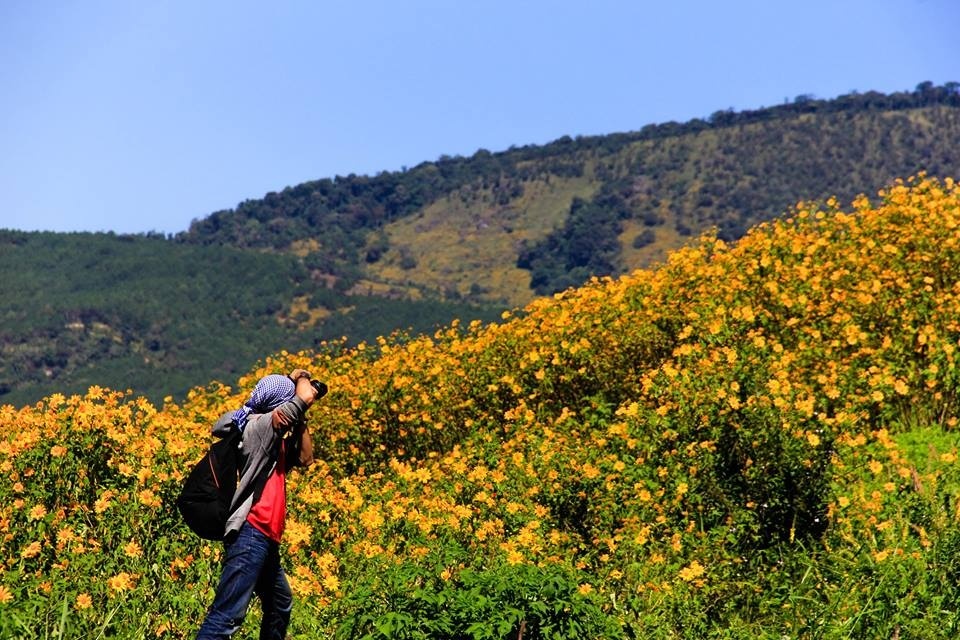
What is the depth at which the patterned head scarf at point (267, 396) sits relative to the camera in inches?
235

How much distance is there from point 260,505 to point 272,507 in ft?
0.20

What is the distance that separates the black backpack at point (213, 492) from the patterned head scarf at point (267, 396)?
0.16m

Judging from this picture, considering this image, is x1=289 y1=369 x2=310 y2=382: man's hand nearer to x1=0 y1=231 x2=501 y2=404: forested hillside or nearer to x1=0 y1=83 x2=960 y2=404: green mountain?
x1=0 y1=231 x2=501 y2=404: forested hillside

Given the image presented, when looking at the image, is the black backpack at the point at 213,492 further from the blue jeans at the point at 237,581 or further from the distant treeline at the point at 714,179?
the distant treeline at the point at 714,179

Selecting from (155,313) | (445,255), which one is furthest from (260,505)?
(445,255)

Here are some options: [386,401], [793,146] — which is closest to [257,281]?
[793,146]

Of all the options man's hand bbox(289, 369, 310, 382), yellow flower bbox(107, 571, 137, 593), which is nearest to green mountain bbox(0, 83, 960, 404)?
yellow flower bbox(107, 571, 137, 593)

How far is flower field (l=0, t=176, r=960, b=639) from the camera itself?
6535mm

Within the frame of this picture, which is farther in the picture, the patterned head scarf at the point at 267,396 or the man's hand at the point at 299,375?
the man's hand at the point at 299,375

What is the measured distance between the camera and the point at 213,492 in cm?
583

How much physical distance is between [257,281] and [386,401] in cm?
14688

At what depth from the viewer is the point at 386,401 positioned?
13.2 m

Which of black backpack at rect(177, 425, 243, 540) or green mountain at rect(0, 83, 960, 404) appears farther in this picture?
green mountain at rect(0, 83, 960, 404)

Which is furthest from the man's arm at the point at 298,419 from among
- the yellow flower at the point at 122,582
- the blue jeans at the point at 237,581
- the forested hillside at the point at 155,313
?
the forested hillside at the point at 155,313
